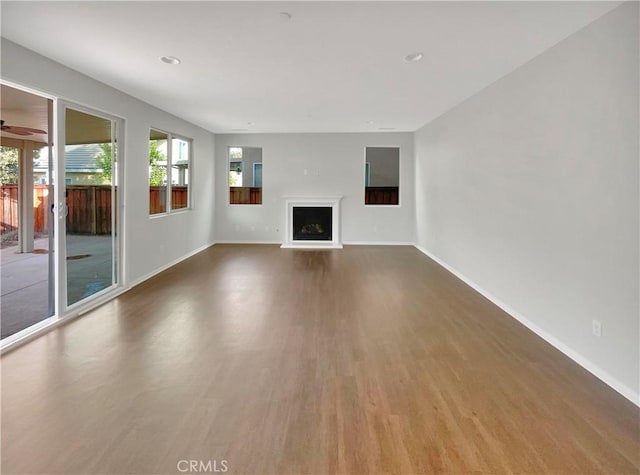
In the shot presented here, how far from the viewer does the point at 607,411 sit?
226 centimetres

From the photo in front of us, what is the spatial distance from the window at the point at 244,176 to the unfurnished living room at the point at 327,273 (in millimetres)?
2802

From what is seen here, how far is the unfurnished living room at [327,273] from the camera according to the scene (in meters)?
2.05

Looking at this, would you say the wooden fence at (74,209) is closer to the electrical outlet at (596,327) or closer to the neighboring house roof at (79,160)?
the neighboring house roof at (79,160)

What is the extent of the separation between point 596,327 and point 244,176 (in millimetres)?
7408

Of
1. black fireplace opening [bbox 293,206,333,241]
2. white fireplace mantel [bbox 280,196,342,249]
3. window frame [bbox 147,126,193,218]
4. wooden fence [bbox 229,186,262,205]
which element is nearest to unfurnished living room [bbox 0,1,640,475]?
window frame [bbox 147,126,193,218]

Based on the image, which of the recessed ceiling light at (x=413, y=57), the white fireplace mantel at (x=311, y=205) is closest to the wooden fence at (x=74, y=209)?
the recessed ceiling light at (x=413, y=57)

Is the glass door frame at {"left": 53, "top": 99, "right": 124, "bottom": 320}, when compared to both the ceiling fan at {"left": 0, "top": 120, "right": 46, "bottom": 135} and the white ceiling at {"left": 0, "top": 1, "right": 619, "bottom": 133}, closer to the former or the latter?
the ceiling fan at {"left": 0, "top": 120, "right": 46, "bottom": 135}

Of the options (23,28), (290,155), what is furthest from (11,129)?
(290,155)

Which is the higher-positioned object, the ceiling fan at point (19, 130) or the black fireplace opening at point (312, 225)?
the ceiling fan at point (19, 130)

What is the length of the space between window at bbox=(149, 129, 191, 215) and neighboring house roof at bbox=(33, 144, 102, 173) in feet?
4.31

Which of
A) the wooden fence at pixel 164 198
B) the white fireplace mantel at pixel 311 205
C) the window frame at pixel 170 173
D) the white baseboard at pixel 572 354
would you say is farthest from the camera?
the white fireplace mantel at pixel 311 205

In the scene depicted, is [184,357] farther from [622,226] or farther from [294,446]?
[622,226]

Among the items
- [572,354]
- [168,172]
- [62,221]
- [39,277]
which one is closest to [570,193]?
[572,354]

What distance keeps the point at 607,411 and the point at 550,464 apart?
721mm
